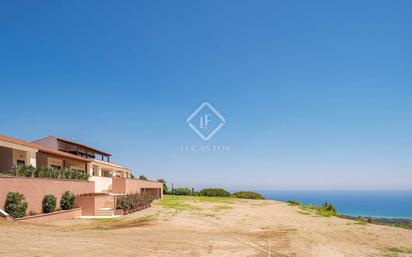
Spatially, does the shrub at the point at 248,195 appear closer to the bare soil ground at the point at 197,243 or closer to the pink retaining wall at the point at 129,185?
the pink retaining wall at the point at 129,185

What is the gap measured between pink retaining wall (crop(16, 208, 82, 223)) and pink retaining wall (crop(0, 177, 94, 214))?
880 mm

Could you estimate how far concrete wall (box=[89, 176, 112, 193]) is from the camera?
31.0 meters

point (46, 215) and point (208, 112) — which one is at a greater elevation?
point (208, 112)

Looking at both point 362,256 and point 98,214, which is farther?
point 98,214

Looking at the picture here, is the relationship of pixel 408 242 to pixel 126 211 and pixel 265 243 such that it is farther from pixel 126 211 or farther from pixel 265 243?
pixel 126 211

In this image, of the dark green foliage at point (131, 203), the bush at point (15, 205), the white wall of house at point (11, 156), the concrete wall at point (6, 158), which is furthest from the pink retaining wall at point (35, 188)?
the concrete wall at point (6, 158)

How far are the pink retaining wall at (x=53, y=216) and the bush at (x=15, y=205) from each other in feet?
1.79

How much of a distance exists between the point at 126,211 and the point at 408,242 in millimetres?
18401

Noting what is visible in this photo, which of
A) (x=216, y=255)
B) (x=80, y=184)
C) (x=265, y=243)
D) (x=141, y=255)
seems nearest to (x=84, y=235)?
(x=141, y=255)

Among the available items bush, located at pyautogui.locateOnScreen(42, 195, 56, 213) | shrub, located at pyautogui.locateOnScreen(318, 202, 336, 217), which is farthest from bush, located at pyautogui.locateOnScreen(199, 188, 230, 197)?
bush, located at pyautogui.locateOnScreen(42, 195, 56, 213)

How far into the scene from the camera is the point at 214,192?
58844mm

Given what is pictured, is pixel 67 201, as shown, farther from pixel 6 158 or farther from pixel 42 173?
pixel 6 158

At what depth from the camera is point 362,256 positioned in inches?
450

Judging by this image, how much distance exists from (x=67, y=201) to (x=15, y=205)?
20.0 feet
